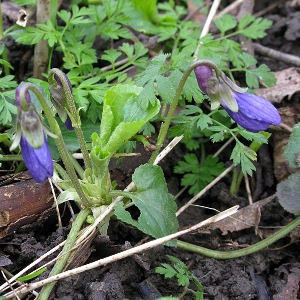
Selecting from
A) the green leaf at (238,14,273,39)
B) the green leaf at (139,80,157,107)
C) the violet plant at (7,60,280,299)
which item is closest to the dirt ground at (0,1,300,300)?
the violet plant at (7,60,280,299)

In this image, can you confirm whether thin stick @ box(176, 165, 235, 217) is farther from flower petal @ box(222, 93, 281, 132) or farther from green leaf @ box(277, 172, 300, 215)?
flower petal @ box(222, 93, 281, 132)

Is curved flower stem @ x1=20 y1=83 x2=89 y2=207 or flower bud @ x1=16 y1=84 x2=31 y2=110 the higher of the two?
flower bud @ x1=16 y1=84 x2=31 y2=110

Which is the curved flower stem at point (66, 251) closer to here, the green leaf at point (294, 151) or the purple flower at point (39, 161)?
the purple flower at point (39, 161)

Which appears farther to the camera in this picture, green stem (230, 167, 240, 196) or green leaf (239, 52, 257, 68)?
green leaf (239, 52, 257, 68)

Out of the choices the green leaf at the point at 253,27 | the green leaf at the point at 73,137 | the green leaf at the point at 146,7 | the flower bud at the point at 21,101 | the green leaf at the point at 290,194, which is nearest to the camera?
the flower bud at the point at 21,101

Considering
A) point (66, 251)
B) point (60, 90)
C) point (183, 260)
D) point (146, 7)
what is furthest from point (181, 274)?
point (146, 7)

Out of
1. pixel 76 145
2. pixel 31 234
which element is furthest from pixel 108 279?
pixel 76 145

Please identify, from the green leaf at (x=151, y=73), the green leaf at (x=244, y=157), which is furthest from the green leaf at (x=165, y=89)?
the green leaf at (x=244, y=157)
